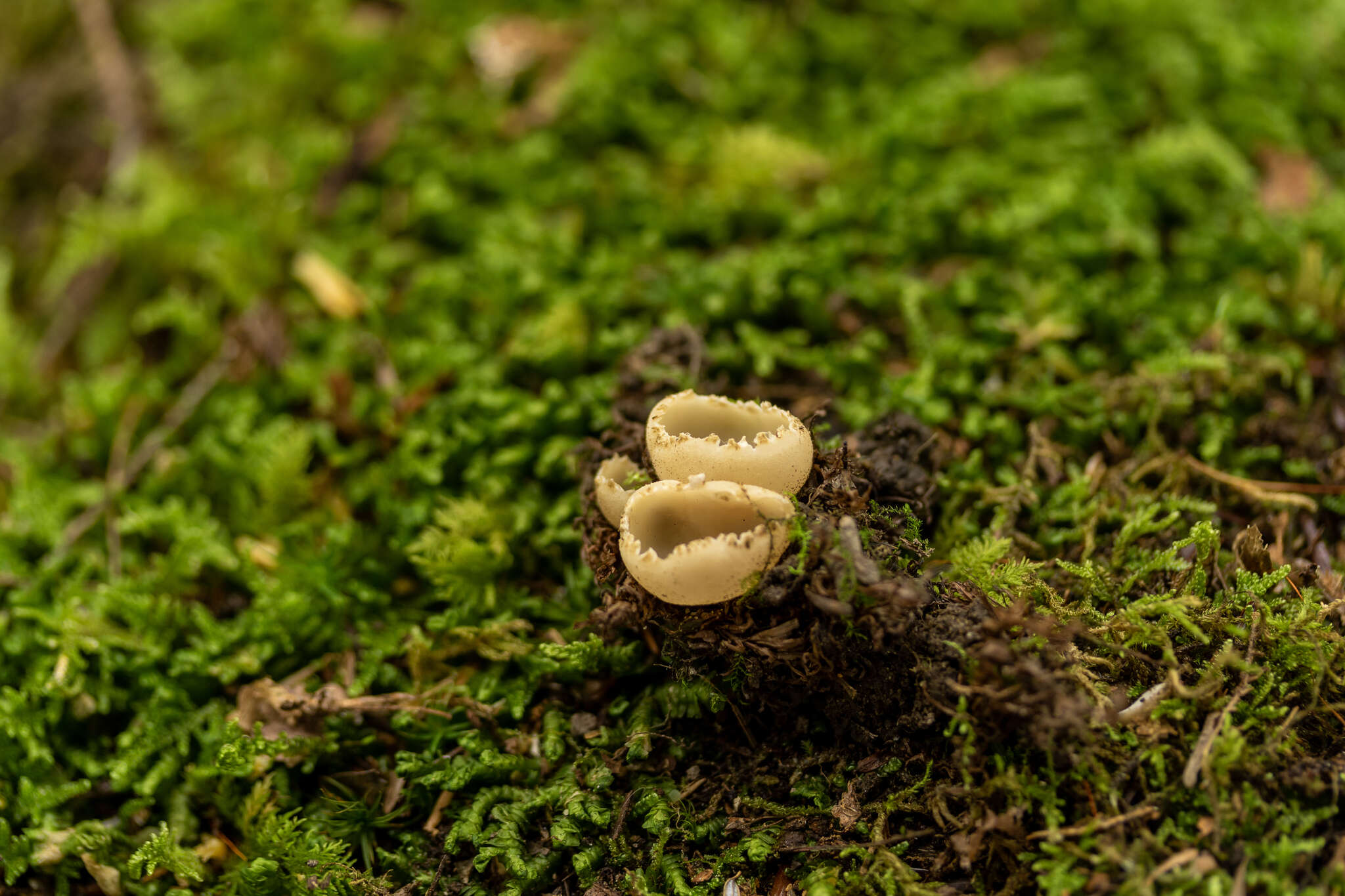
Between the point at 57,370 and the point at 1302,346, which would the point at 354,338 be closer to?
the point at 57,370

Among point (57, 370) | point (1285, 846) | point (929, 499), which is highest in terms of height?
point (57, 370)

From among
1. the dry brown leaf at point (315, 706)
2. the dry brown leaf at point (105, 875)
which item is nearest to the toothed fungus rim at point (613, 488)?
the dry brown leaf at point (315, 706)

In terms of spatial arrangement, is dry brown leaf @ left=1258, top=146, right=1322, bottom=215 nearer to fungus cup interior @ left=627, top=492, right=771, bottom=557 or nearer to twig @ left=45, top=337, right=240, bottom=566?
fungus cup interior @ left=627, top=492, right=771, bottom=557

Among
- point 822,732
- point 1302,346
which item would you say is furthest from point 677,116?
point 822,732

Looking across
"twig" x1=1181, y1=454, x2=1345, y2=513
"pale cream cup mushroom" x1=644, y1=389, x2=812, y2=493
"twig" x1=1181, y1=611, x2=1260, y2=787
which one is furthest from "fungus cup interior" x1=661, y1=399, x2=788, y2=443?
"twig" x1=1181, y1=454, x2=1345, y2=513

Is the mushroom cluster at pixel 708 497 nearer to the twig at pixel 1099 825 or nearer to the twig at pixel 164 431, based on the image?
the twig at pixel 1099 825

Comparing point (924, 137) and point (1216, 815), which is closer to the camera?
point (1216, 815)

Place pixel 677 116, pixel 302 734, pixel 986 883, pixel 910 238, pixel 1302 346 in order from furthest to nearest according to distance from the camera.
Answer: pixel 677 116, pixel 910 238, pixel 1302 346, pixel 302 734, pixel 986 883
